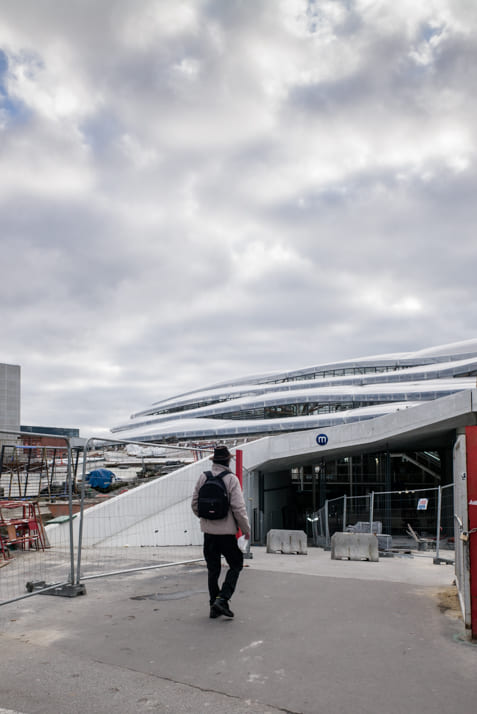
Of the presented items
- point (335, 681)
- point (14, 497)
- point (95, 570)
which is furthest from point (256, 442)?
point (335, 681)

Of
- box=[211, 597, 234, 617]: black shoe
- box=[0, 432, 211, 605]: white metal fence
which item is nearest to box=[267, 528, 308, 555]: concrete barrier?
box=[0, 432, 211, 605]: white metal fence

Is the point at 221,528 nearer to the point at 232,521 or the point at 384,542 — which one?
the point at 232,521

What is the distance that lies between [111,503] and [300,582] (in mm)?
7421

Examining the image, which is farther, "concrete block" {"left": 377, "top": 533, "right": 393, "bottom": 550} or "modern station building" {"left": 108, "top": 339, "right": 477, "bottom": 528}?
"modern station building" {"left": 108, "top": 339, "right": 477, "bottom": 528}

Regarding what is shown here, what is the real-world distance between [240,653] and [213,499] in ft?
4.88

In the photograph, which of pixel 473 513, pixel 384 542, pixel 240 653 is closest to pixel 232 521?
pixel 240 653

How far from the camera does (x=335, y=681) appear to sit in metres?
3.82

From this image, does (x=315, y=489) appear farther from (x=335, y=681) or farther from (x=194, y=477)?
(x=335, y=681)

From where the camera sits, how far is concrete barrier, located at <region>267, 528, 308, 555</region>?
12.1 metres

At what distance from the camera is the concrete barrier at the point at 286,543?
12125mm

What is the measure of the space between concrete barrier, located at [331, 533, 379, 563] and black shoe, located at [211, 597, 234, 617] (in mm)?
6395

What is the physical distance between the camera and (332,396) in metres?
39.0

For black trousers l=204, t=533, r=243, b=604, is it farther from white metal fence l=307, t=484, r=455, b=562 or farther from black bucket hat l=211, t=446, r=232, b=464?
white metal fence l=307, t=484, r=455, b=562

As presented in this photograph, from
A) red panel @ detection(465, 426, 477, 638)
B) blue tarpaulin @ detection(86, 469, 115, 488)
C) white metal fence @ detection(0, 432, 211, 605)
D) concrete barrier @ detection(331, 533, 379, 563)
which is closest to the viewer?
red panel @ detection(465, 426, 477, 638)
